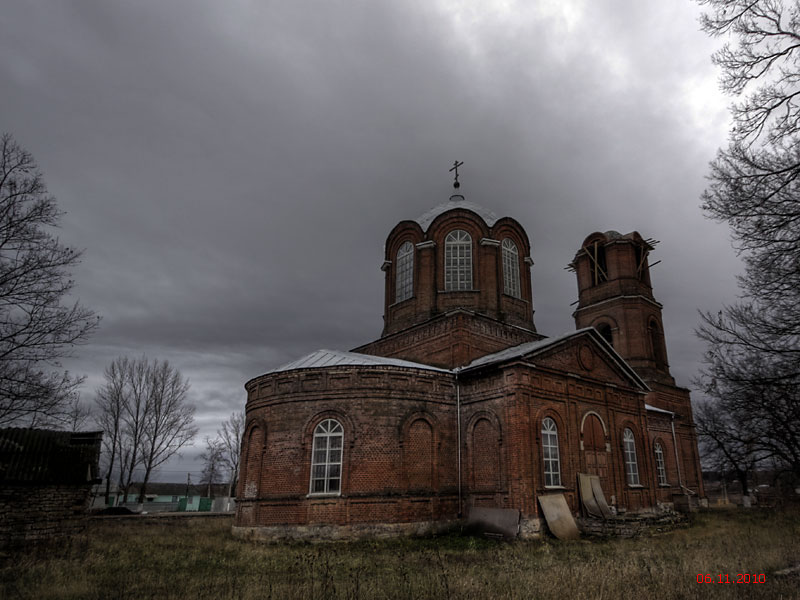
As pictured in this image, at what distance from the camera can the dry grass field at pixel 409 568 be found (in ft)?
25.9

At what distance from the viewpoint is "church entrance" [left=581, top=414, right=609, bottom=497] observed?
61.1ft

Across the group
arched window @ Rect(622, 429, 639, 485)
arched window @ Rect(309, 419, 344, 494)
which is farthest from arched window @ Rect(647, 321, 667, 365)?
arched window @ Rect(309, 419, 344, 494)

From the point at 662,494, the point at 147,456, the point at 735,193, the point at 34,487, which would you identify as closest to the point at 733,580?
the point at 735,193

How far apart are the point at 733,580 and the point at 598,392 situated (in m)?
11.7

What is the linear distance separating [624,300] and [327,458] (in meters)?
20.9

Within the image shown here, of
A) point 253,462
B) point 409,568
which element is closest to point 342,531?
point 253,462

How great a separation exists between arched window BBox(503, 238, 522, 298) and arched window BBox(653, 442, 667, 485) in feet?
38.0

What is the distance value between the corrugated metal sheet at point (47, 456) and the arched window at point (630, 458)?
18729mm

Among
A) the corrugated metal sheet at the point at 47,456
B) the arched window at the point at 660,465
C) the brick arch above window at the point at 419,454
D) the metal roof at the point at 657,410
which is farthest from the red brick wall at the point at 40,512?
the metal roof at the point at 657,410

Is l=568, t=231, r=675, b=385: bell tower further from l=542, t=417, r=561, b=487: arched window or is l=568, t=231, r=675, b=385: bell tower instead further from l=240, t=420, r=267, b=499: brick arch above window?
l=240, t=420, r=267, b=499: brick arch above window

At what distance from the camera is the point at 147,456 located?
3625 centimetres

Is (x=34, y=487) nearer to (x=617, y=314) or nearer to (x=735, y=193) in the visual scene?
(x=735, y=193)

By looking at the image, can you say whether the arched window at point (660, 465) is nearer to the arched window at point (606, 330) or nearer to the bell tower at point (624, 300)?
the bell tower at point (624, 300)
